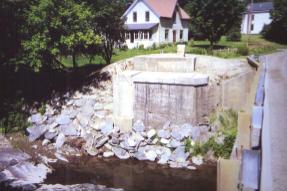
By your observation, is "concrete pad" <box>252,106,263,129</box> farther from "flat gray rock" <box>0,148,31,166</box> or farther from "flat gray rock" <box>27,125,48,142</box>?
"flat gray rock" <box>27,125,48,142</box>

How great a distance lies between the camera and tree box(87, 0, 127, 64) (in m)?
24.4

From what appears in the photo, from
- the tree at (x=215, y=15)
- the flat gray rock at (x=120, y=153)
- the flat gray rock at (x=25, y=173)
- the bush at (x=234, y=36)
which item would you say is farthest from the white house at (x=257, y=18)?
the flat gray rock at (x=25, y=173)

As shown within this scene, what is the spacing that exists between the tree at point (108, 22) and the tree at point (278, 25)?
26.3 m

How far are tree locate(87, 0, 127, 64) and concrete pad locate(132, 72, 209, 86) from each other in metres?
5.16

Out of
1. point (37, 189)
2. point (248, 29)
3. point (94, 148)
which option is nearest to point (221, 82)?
point (94, 148)

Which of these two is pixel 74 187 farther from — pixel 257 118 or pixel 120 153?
pixel 257 118

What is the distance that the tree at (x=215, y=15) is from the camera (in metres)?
33.1

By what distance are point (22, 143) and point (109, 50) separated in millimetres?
11382

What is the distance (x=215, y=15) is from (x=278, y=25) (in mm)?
18805

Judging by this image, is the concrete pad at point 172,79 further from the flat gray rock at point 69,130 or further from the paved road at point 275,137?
the flat gray rock at point 69,130

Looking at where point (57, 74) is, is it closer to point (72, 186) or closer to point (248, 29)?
point (72, 186)

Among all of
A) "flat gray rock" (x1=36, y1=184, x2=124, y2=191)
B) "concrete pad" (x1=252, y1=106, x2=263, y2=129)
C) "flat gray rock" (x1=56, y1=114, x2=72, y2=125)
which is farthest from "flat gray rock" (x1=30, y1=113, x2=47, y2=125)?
"concrete pad" (x1=252, y1=106, x2=263, y2=129)

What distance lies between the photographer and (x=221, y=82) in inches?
883

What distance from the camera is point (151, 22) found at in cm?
4253
